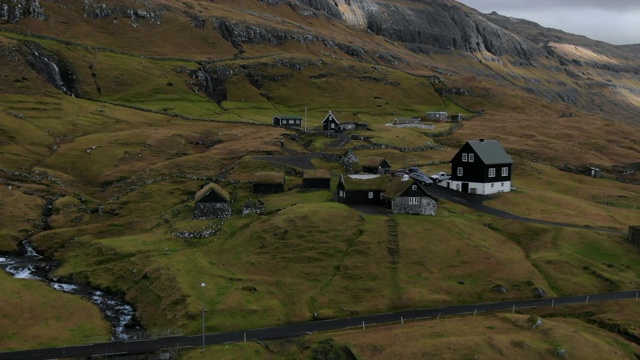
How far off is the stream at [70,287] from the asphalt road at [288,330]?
3.31 m

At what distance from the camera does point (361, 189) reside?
299 ft

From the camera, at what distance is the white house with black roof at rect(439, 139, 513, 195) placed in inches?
3871

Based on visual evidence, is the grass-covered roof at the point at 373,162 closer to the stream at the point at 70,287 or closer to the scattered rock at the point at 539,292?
the scattered rock at the point at 539,292

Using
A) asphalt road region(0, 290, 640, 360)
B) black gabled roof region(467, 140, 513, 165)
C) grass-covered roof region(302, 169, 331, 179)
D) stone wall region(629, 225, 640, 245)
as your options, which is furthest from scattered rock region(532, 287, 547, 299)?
grass-covered roof region(302, 169, 331, 179)

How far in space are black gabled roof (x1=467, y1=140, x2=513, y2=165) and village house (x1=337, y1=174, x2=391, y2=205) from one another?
18023 millimetres

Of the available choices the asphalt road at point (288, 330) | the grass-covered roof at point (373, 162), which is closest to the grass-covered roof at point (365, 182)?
the grass-covered roof at point (373, 162)

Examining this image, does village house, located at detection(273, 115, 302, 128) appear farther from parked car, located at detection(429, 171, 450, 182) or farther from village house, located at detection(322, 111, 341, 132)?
parked car, located at detection(429, 171, 450, 182)

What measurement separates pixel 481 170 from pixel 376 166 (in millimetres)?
20108

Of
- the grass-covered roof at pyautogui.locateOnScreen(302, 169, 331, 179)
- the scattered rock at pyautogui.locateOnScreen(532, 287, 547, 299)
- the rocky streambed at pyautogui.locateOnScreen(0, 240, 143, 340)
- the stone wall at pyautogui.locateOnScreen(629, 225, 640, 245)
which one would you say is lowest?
the rocky streambed at pyautogui.locateOnScreen(0, 240, 143, 340)

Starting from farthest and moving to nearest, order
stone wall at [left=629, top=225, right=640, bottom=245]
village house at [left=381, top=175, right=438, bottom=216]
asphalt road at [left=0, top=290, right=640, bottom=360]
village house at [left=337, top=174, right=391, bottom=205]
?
village house at [left=337, top=174, right=391, bottom=205] < village house at [left=381, top=175, right=438, bottom=216] < stone wall at [left=629, top=225, right=640, bottom=245] < asphalt road at [left=0, top=290, right=640, bottom=360]

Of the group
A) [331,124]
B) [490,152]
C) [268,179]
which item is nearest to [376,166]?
[490,152]

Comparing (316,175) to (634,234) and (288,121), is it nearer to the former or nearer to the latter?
(634,234)

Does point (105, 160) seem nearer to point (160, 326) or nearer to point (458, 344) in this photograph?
point (160, 326)

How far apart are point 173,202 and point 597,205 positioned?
241 feet
